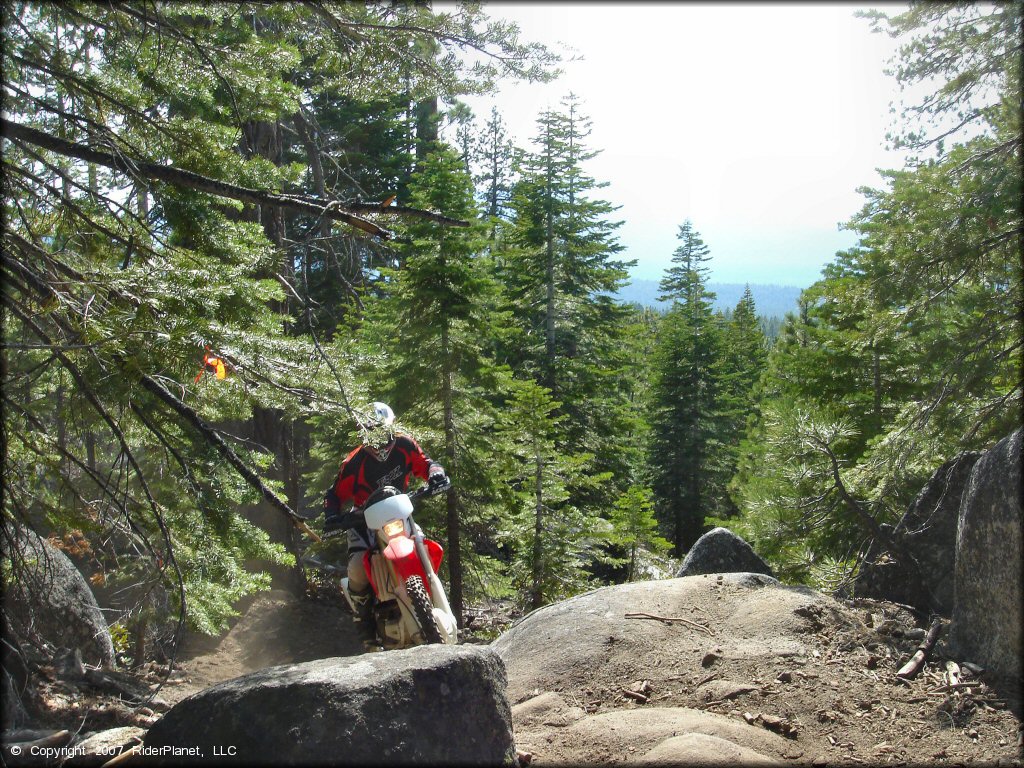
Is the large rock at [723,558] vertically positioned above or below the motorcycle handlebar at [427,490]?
below

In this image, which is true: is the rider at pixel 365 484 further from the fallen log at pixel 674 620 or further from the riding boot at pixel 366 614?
the fallen log at pixel 674 620

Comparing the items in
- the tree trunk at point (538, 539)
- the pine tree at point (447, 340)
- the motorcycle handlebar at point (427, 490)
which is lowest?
the tree trunk at point (538, 539)

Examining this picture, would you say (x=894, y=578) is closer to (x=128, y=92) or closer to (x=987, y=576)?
(x=987, y=576)

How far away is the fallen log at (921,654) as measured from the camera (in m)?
5.00

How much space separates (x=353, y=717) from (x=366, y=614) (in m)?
2.73

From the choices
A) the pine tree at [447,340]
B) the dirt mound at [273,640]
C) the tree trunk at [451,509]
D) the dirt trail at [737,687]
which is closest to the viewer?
the dirt trail at [737,687]

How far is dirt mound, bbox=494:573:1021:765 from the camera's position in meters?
4.13

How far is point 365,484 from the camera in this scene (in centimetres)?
664

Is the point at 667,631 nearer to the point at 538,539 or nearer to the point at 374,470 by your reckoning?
the point at 374,470

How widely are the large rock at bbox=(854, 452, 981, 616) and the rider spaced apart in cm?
399

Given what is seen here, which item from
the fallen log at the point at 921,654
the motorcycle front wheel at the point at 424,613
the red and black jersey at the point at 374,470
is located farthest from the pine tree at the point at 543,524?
the fallen log at the point at 921,654

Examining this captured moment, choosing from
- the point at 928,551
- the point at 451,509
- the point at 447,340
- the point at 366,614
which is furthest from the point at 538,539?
the point at 928,551

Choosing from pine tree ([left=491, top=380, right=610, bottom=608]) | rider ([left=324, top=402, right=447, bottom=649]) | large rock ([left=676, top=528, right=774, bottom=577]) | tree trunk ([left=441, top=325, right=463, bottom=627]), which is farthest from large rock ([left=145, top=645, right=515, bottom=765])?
tree trunk ([left=441, top=325, right=463, bottom=627])

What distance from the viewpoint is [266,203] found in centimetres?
462
